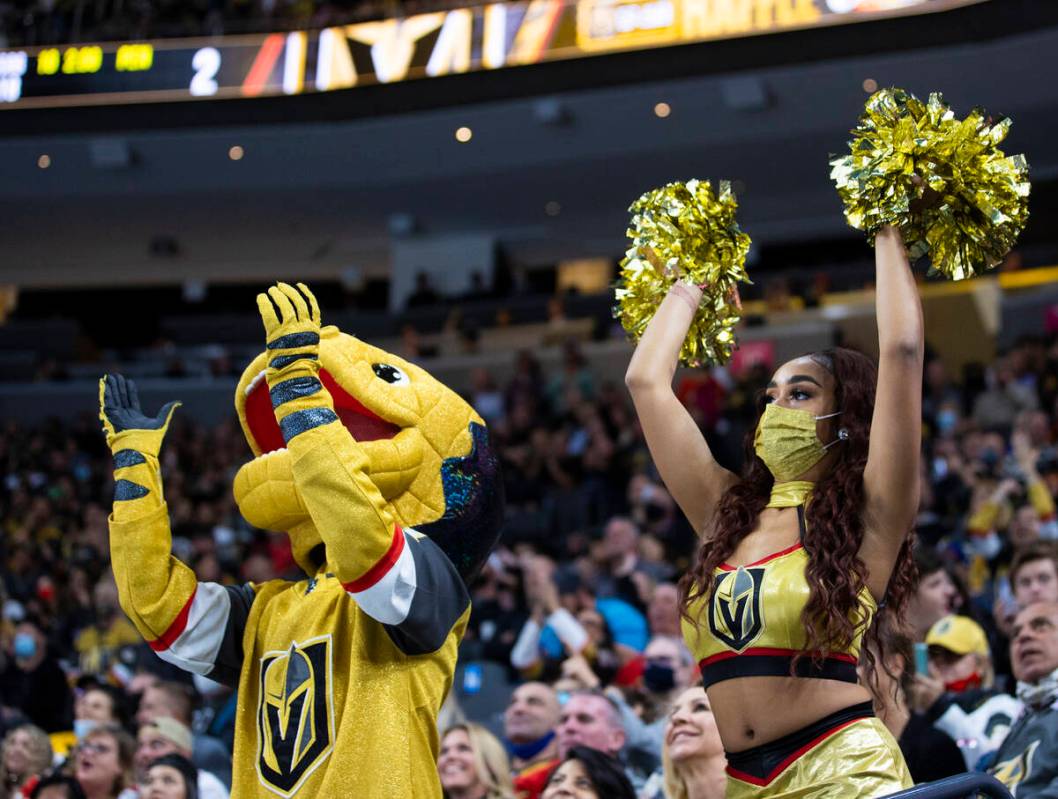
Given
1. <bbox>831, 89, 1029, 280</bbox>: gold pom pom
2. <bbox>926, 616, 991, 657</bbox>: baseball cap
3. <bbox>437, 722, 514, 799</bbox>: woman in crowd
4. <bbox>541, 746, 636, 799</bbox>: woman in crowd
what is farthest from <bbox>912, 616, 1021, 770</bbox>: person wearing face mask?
<bbox>831, 89, 1029, 280</bbox>: gold pom pom

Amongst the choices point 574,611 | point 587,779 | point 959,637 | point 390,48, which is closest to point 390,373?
point 587,779

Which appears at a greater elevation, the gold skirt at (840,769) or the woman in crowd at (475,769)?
the gold skirt at (840,769)

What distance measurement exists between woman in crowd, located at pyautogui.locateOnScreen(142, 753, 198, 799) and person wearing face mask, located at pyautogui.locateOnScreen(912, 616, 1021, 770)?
2.13 meters

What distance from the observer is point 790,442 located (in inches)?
101

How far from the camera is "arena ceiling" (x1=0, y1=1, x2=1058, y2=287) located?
39.5 ft

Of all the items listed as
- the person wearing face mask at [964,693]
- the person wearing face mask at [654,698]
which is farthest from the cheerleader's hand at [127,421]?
the person wearing face mask at [964,693]

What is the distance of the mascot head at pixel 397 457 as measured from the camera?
299 centimetres

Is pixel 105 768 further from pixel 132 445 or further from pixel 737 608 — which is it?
pixel 737 608

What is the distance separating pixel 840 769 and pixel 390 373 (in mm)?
1323

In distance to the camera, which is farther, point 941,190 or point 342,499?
point 342,499

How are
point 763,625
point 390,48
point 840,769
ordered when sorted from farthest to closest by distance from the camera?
point 390,48, point 763,625, point 840,769

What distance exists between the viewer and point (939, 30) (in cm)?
1089

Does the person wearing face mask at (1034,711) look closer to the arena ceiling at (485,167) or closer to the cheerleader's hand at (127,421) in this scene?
the cheerleader's hand at (127,421)

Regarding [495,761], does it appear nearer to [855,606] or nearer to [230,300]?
[855,606]
